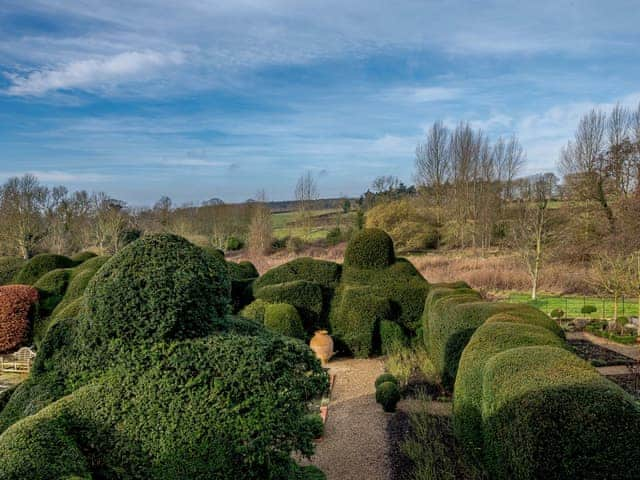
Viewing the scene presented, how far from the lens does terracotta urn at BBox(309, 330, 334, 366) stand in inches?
466

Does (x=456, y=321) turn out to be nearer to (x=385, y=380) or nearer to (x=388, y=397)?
(x=388, y=397)

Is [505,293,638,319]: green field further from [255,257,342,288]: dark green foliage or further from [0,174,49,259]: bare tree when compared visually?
[0,174,49,259]: bare tree

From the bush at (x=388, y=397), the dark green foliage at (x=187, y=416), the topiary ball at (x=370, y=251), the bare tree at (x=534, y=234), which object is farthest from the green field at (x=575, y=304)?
the dark green foliage at (x=187, y=416)

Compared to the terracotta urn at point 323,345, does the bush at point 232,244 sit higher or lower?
higher

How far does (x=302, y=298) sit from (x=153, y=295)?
30.9 ft

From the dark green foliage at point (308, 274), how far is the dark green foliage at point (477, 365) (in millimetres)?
7639

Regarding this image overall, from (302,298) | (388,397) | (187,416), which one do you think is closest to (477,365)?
(388,397)

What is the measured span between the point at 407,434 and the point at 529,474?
3.54 metres

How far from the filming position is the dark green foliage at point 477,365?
5.28 metres

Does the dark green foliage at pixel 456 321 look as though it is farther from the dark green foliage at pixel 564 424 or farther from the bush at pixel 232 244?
the bush at pixel 232 244

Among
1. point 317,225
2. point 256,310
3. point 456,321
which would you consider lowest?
point 256,310

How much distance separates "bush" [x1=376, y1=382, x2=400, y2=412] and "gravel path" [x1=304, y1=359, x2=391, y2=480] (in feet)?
0.59

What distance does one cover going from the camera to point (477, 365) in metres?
5.35

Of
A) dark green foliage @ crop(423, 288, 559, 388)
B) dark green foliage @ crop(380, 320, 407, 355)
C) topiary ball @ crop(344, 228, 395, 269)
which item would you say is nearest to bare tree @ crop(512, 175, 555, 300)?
topiary ball @ crop(344, 228, 395, 269)
